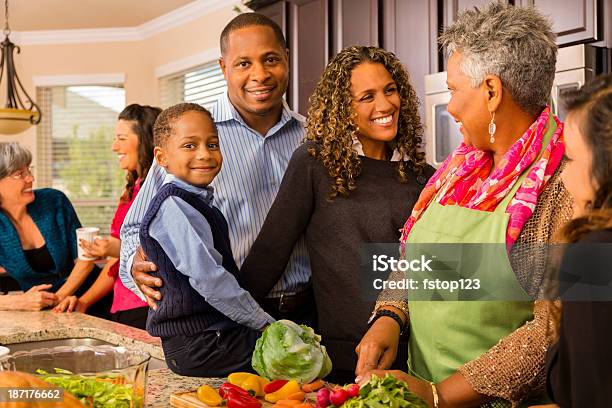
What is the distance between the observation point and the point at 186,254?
160 cm

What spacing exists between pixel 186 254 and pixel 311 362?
0.36 metres

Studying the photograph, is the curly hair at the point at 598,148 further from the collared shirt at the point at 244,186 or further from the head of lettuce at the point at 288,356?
the collared shirt at the point at 244,186

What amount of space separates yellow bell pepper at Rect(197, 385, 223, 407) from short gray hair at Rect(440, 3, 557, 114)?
738mm

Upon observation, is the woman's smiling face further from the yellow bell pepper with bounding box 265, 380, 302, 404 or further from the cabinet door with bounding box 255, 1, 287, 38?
the cabinet door with bounding box 255, 1, 287, 38

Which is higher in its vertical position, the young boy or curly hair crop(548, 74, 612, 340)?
curly hair crop(548, 74, 612, 340)

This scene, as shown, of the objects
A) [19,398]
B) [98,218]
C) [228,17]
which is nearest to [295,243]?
[19,398]

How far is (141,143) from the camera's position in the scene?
315 centimetres

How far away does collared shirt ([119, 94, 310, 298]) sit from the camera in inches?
76.0

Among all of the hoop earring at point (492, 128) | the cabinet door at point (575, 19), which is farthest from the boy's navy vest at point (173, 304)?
the cabinet door at point (575, 19)

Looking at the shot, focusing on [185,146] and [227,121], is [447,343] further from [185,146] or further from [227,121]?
[227,121]

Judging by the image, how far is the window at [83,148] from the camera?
772cm

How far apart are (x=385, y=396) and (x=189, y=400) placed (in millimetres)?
413

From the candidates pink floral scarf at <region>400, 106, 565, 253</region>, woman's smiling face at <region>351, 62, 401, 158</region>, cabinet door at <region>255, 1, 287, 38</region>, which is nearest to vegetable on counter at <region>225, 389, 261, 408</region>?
pink floral scarf at <region>400, 106, 565, 253</region>

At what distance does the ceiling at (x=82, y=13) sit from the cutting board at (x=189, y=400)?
574 cm
